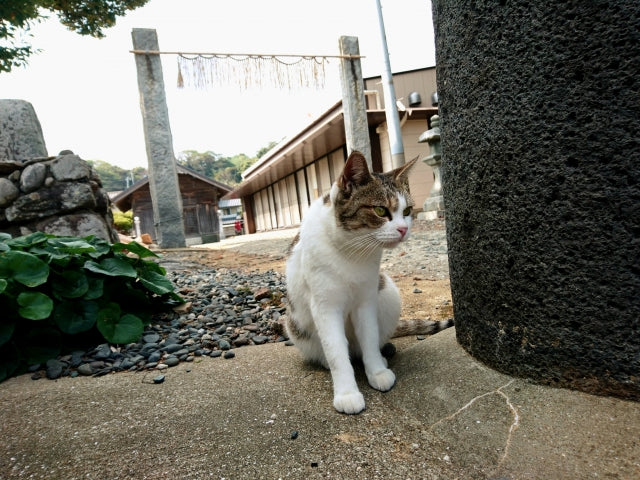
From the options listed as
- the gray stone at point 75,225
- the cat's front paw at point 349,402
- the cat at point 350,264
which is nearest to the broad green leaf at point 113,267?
the cat at point 350,264

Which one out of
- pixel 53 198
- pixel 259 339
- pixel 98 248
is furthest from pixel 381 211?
pixel 53 198

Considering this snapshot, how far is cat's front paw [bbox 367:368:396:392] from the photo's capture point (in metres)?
1.63

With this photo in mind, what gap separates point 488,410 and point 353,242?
0.83 m

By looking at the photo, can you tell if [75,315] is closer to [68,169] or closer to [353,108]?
[68,169]

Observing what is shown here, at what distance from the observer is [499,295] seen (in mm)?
1426

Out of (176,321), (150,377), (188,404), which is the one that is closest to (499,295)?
(188,404)

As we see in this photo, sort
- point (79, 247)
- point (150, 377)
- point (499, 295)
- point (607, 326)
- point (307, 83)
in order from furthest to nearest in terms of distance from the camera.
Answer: point (307, 83) → point (79, 247) → point (150, 377) → point (499, 295) → point (607, 326)

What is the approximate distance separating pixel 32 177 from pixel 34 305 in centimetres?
385

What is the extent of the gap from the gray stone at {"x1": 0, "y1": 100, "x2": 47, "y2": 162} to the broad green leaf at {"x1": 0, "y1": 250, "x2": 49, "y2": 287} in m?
4.72

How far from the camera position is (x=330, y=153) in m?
13.2

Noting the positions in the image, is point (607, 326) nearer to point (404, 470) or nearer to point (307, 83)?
point (404, 470)

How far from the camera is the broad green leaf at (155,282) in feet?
8.81

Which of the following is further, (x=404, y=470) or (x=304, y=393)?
(x=304, y=393)

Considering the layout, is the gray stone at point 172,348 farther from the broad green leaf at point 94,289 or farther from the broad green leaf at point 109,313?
the broad green leaf at point 94,289
